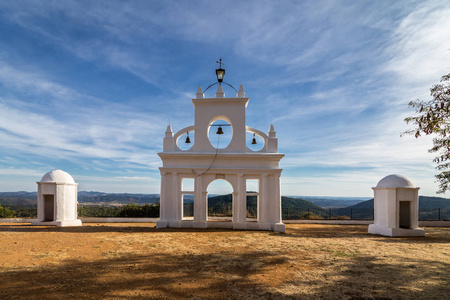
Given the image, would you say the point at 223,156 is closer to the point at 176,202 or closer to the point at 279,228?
the point at 176,202

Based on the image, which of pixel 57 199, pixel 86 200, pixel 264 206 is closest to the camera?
pixel 264 206

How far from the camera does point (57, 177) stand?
663 inches

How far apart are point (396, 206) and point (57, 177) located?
69.6ft

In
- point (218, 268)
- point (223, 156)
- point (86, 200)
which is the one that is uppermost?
point (223, 156)

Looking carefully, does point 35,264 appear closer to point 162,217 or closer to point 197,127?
point 162,217

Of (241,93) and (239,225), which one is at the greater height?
(241,93)

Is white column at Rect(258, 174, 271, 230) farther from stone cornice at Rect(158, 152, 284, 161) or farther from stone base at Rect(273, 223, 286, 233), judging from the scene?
stone cornice at Rect(158, 152, 284, 161)

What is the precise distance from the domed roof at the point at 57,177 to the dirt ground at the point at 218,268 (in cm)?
537

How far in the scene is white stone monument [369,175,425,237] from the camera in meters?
14.0

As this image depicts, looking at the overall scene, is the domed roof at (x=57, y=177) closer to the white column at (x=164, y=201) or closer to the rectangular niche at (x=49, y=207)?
the rectangular niche at (x=49, y=207)

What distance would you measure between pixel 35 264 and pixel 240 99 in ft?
41.2

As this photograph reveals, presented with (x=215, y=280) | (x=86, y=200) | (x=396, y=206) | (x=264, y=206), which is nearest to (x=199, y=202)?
(x=264, y=206)

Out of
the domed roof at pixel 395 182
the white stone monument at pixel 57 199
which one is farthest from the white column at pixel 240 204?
the white stone monument at pixel 57 199

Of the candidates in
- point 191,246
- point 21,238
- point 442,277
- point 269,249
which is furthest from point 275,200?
point 21,238
